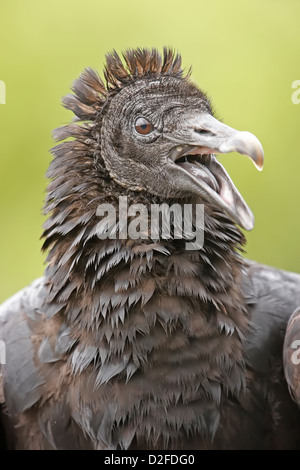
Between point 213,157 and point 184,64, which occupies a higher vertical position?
point 184,64

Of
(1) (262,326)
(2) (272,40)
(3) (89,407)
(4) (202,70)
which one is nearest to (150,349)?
(3) (89,407)

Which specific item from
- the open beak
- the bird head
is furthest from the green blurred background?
the open beak

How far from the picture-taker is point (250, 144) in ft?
11.4

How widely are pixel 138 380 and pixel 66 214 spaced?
90 cm

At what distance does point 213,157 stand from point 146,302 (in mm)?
803

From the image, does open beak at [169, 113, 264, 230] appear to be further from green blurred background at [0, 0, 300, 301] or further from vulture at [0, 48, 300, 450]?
green blurred background at [0, 0, 300, 301]

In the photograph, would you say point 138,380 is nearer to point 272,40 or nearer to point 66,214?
point 66,214

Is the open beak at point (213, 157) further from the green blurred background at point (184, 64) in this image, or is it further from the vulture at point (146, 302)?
the green blurred background at point (184, 64)

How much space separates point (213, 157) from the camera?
3793 mm

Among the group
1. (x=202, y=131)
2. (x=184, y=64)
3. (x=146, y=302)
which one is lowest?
(x=146, y=302)

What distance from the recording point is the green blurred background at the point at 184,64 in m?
7.51

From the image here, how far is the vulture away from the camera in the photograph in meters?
3.61

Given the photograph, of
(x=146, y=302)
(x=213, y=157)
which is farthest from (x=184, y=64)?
(x=146, y=302)

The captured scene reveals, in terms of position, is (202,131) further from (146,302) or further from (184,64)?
(184,64)
